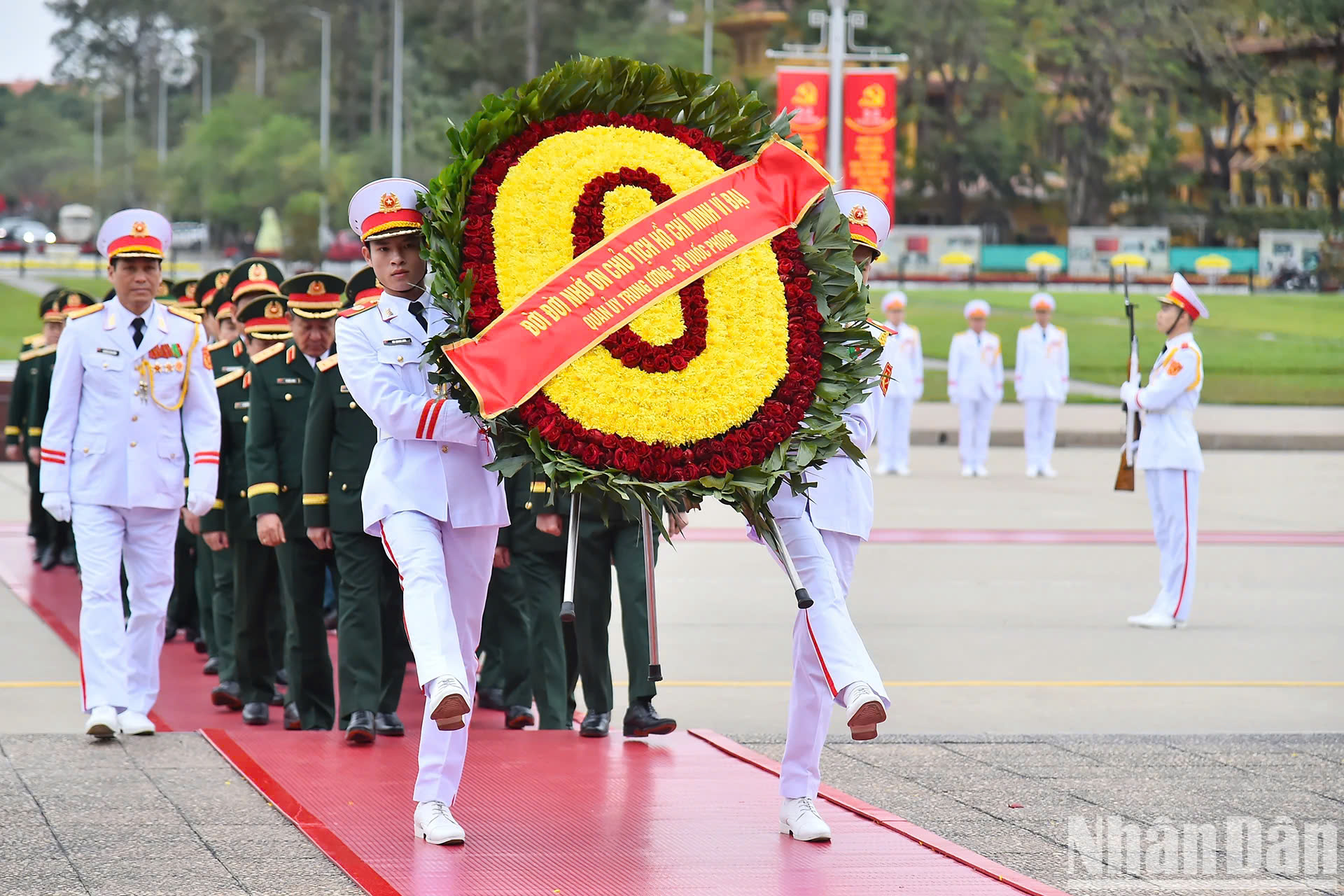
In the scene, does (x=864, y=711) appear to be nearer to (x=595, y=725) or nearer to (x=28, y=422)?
(x=595, y=725)

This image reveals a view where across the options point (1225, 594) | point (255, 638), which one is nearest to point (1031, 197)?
point (1225, 594)

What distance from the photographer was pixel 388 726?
23.8 ft

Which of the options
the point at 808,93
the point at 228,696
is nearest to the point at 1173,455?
the point at 228,696

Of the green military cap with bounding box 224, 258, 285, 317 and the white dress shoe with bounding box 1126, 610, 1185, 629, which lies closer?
the green military cap with bounding box 224, 258, 285, 317

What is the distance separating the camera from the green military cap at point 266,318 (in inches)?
335

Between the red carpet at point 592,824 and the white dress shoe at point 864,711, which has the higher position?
the white dress shoe at point 864,711

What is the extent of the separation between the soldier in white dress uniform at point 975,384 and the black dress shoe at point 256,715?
14.0 metres

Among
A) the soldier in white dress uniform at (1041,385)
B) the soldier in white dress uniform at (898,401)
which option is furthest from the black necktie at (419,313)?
the soldier in white dress uniform at (1041,385)

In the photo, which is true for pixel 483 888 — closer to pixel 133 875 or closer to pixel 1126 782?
pixel 133 875

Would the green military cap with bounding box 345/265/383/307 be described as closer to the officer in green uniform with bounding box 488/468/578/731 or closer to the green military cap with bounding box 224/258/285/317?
the green military cap with bounding box 224/258/285/317

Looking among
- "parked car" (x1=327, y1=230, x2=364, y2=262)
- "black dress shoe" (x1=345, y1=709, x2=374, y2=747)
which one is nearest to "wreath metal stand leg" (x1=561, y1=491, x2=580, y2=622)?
"black dress shoe" (x1=345, y1=709, x2=374, y2=747)

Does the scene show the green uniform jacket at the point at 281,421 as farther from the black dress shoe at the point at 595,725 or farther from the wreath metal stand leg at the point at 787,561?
the wreath metal stand leg at the point at 787,561

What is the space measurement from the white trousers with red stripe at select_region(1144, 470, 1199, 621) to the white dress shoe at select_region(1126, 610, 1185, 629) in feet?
0.08

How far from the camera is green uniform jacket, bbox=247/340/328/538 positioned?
7.76 metres
